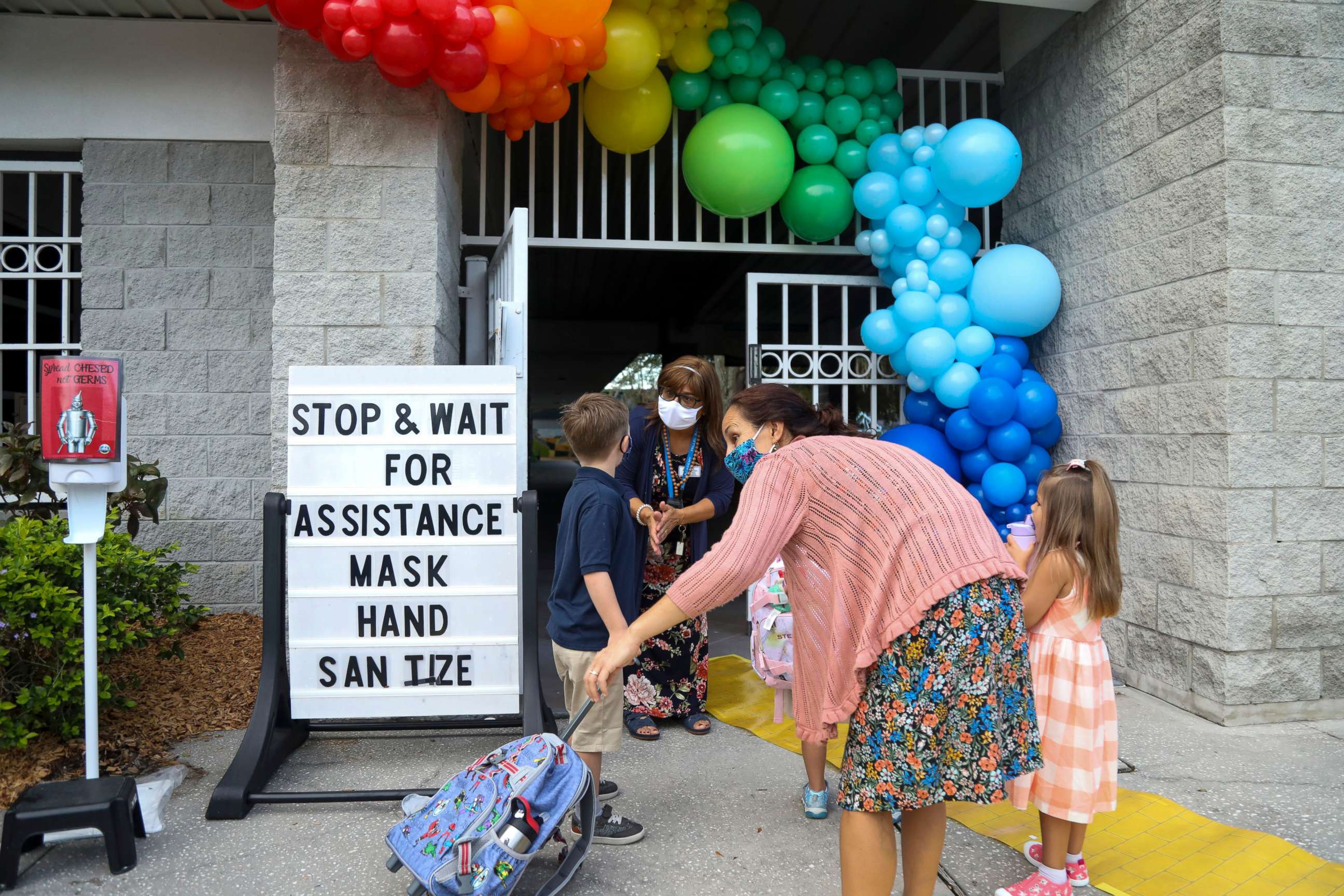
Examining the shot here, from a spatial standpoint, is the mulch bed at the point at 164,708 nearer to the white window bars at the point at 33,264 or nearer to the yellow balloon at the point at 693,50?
the white window bars at the point at 33,264

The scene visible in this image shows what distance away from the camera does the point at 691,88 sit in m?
4.73

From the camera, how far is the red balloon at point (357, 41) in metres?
3.39

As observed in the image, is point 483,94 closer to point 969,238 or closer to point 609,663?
point 969,238

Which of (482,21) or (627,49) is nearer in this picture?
(482,21)

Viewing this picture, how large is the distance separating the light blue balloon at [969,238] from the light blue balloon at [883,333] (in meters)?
0.58

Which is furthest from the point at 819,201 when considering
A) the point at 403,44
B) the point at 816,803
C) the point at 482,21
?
the point at 816,803

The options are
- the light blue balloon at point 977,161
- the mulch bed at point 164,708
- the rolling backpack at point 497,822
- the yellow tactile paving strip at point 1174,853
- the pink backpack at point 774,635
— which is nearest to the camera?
the rolling backpack at point 497,822

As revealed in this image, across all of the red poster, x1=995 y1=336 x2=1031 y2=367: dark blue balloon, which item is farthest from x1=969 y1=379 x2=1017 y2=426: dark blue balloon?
the red poster

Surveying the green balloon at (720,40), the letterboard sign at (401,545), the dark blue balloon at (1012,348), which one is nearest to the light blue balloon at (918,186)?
the dark blue balloon at (1012,348)

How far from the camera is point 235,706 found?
3814 millimetres

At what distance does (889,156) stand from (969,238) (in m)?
0.64

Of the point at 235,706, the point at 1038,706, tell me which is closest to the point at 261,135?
the point at 235,706

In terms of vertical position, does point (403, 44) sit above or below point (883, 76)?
below

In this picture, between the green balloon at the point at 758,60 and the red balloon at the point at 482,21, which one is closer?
the red balloon at the point at 482,21
